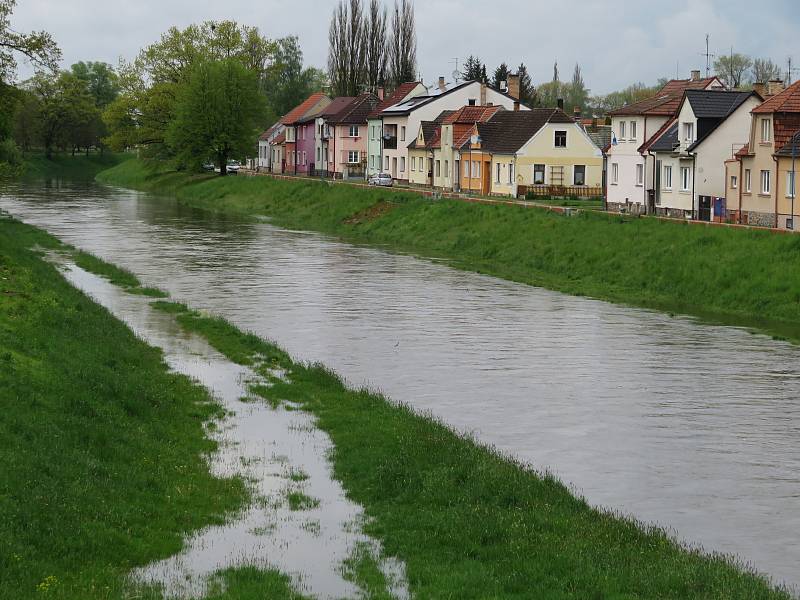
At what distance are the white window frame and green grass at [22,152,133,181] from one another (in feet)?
371

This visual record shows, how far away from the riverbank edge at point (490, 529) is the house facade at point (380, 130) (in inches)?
3442

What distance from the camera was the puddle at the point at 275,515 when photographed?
1418 cm

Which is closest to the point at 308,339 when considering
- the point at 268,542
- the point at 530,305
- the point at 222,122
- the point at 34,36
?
the point at 530,305

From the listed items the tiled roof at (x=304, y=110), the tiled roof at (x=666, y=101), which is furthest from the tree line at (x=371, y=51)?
the tiled roof at (x=666, y=101)

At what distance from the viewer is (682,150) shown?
197 ft

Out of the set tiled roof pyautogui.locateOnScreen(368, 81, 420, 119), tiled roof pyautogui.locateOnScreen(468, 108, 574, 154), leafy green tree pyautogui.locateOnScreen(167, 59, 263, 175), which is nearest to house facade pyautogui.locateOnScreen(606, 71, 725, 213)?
tiled roof pyautogui.locateOnScreen(468, 108, 574, 154)

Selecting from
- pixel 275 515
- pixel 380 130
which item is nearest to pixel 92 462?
pixel 275 515

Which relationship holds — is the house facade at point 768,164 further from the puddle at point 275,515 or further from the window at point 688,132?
the puddle at point 275,515

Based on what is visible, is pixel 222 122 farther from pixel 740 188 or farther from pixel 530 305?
pixel 530 305

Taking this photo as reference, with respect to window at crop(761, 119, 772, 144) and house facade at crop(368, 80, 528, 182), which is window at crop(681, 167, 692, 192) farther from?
house facade at crop(368, 80, 528, 182)

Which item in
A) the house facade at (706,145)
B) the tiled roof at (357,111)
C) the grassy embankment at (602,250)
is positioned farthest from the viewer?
the tiled roof at (357,111)

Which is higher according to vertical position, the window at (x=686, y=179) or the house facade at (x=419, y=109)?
the house facade at (x=419, y=109)

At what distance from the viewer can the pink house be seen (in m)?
118

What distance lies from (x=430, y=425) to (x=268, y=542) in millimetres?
7057
